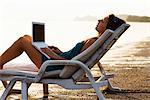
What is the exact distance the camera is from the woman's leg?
612 cm

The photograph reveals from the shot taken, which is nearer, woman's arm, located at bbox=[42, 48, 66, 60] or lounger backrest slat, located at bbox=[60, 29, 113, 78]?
lounger backrest slat, located at bbox=[60, 29, 113, 78]

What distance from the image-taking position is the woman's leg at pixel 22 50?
612cm

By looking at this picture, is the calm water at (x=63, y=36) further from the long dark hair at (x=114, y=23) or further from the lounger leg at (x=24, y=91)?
the long dark hair at (x=114, y=23)

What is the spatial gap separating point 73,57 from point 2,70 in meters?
0.86

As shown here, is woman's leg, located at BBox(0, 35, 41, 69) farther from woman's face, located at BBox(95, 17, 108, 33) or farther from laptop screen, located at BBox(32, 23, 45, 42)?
woman's face, located at BBox(95, 17, 108, 33)

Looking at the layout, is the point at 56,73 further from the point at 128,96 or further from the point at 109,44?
the point at 128,96

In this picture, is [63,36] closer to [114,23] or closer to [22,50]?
[22,50]

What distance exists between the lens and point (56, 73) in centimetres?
571

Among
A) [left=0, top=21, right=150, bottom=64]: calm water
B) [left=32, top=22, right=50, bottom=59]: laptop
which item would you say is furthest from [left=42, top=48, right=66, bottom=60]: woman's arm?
[left=0, top=21, right=150, bottom=64]: calm water

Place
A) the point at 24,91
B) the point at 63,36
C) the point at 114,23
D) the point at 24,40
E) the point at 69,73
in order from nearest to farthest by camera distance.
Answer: the point at 24,91
the point at 69,73
the point at 114,23
the point at 24,40
the point at 63,36

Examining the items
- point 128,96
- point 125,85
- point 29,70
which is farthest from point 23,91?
point 125,85

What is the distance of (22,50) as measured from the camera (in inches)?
244

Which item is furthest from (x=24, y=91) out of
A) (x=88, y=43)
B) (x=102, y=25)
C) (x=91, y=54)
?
(x=102, y=25)

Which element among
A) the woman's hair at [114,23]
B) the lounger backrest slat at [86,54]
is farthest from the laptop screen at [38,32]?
the woman's hair at [114,23]
